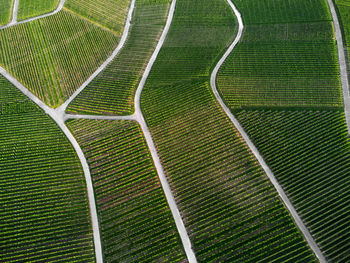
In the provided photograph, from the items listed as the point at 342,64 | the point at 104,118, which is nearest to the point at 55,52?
the point at 104,118

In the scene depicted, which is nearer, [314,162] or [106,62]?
[314,162]

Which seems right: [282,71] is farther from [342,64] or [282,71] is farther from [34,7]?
[34,7]

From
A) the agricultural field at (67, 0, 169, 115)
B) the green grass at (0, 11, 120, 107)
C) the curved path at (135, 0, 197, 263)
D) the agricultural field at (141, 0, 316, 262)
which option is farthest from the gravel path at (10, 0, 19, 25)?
the agricultural field at (141, 0, 316, 262)

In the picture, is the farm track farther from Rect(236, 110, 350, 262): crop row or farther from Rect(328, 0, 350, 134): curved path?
Rect(328, 0, 350, 134): curved path

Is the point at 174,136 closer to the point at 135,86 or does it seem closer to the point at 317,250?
the point at 135,86

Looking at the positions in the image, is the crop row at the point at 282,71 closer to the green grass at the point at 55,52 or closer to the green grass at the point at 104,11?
the green grass at the point at 55,52

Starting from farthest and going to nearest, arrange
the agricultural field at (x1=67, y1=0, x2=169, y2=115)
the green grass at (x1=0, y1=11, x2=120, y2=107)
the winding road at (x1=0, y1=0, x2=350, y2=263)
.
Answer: the green grass at (x1=0, y1=11, x2=120, y2=107), the agricultural field at (x1=67, y1=0, x2=169, y2=115), the winding road at (x1=0, y1=0, x2=350, y2=263)

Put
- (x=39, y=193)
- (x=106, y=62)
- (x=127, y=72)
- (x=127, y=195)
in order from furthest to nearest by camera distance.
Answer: (x=106, y=62) < (x=127, y=72) < (x=39, y=193) < (x=127, y=195)

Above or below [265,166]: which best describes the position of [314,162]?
below
